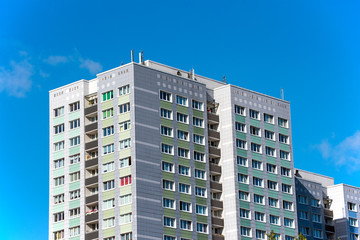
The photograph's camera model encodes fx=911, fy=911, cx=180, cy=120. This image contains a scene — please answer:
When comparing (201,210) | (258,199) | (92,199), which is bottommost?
(201,210)

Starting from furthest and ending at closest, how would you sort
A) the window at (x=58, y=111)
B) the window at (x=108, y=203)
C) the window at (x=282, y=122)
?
1. the window at (x=282, y=122)
2. the window at (x=58, y=111)
3. the window at (x=108, y=203)

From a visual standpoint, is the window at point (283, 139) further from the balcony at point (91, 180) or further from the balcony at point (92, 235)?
the balcony at point (92, 235)

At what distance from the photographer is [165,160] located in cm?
14488

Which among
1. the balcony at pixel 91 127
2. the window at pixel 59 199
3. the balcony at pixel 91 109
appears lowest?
the window at pixel 59 199

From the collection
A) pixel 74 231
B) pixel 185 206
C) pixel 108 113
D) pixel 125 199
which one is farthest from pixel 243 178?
pixel 74 231

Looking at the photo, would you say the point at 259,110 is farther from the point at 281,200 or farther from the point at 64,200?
the point at 64,200

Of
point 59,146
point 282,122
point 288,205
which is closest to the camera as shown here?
point 59,146

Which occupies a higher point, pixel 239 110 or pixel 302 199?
pixel 239 110

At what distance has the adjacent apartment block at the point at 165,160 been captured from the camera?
142m

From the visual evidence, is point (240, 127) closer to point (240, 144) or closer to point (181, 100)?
point (240, 144)

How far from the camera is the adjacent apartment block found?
141750 millimetres

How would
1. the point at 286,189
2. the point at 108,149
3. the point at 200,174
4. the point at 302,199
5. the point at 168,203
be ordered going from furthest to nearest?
the point at 302,199
the point at 286,189
the point at 200,174
the point at 108,149
the point at 168,203

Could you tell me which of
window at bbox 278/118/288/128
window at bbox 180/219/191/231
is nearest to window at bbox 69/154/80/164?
window at bbox 180/219/191/231

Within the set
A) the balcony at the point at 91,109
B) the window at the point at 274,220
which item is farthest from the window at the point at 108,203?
the window at the point at 274,220
